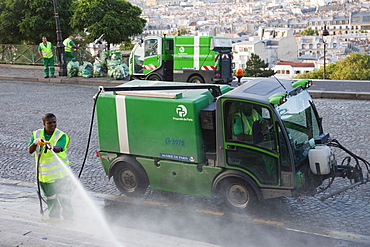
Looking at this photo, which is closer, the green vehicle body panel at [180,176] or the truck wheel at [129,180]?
the green vehicle body panel at [180,176]

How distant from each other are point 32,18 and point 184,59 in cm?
1294

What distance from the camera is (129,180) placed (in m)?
7.58

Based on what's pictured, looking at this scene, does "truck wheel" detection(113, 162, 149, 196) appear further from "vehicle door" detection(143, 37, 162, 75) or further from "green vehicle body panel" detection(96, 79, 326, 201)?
"vehicle door" detection(143, 37, 162, 75)

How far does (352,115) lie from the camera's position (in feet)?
41.1

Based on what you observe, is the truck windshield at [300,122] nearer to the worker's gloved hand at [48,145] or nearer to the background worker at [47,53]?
the worker's gloved hand at [48,145]

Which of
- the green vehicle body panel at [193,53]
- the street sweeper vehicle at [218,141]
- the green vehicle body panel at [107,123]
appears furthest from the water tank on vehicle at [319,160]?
the green vehicle body panel at [193,53]

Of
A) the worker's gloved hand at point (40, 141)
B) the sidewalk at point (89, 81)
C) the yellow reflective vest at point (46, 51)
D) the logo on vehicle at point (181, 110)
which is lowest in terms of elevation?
the sidewalk at point (89, 81)

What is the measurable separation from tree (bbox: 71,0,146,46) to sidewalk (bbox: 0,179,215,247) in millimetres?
20003

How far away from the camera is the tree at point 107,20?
2577 cm

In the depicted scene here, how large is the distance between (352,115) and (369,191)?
5.50 meters

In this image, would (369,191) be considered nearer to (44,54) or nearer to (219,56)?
(219,56)

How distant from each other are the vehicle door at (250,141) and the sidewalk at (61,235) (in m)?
1.51

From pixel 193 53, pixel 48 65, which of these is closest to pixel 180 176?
pixel 193 53

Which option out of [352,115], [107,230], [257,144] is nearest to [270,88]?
[257,144]
